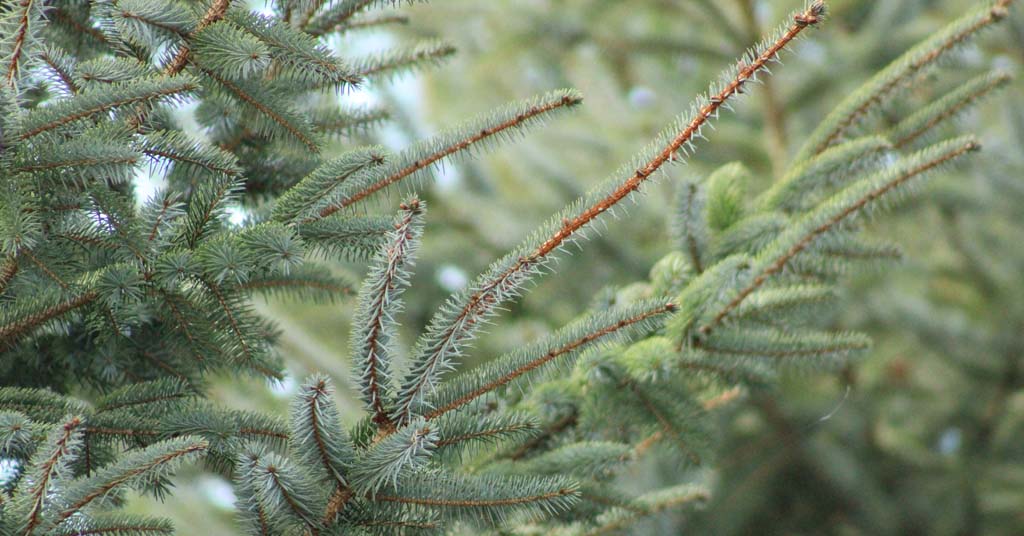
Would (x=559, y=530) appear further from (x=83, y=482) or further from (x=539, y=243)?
(x=83, y=482)

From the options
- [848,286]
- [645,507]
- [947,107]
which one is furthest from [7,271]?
[848,286]

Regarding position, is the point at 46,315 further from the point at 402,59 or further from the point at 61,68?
the point at 402,59

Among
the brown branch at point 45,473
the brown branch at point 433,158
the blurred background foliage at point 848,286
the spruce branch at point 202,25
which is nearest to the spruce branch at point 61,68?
the spruce branch at point 202,25

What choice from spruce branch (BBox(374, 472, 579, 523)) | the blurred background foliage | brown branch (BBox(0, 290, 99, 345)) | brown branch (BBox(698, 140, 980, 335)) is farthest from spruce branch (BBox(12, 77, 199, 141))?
the blurred background foliage

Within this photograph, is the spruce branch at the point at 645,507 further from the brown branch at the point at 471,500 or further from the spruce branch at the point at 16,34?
the spruce branch at the point at 16,34

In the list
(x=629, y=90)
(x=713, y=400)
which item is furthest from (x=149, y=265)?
(x=629, y=90)

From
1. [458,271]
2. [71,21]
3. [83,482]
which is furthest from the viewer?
[458,271]
